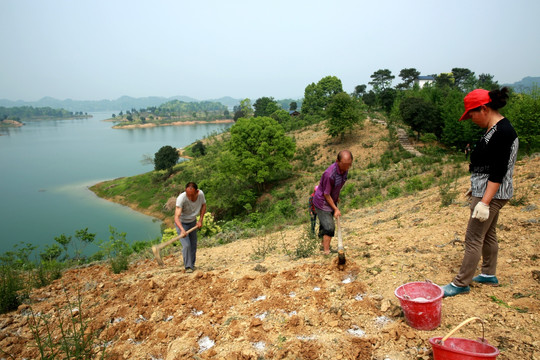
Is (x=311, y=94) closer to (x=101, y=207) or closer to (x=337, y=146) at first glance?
(x=337, y=146)

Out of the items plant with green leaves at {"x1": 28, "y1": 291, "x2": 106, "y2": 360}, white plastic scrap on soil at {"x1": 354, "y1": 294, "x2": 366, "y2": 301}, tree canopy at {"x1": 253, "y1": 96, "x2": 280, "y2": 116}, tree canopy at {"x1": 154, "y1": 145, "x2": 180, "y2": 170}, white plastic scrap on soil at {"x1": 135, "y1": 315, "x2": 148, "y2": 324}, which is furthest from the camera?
tree canopy at {"x1": 253, "y1": 96, "x2": 280, "y2": 116}

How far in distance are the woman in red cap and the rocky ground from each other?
1.20 ft

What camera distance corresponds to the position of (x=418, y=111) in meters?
21.6

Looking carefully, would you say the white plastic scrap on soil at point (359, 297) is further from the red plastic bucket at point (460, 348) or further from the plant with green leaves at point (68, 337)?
the plant with green leaves at point (68, 337)

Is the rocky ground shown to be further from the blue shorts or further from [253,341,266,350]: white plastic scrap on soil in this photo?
the blue shorts

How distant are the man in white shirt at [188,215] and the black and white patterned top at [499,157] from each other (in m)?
3.68

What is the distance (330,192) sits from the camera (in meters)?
4.12

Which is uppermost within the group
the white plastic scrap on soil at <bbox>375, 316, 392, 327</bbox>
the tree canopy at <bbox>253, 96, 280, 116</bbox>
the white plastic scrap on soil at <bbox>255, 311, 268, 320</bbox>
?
the tree canopy at <bbox>253, 96, 280, 116</bbox>

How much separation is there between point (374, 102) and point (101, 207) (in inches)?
1397

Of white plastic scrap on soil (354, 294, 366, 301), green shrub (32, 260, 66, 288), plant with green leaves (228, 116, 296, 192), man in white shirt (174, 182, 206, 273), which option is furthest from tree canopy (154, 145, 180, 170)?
white plastic scrap on soil (354, 294, 366, 301)

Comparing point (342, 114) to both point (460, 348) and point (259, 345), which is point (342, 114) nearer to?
point (259, 345)

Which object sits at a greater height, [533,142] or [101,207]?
[533,142]

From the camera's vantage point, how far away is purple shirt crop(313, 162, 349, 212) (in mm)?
3986

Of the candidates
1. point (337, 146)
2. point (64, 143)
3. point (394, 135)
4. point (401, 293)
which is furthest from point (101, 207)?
point (64, 143)
